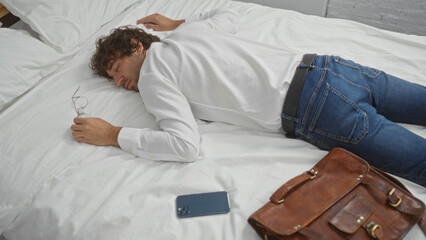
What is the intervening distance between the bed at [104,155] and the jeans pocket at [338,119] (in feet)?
0.27

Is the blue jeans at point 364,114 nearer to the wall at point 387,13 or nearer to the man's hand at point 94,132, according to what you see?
the man's hand at point 94,132

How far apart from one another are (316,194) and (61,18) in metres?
1.39

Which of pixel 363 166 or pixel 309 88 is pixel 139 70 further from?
pixel 363 166

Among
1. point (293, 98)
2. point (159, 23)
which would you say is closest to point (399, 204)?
point (293, 98)

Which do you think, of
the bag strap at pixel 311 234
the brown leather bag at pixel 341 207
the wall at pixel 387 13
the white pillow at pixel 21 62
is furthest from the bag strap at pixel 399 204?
the wall at pixel 387 13

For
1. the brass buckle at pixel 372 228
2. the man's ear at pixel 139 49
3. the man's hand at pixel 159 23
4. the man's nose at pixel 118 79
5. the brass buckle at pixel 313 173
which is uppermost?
the man's hand at pixel 159 23

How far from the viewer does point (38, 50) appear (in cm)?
133

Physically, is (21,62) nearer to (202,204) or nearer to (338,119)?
(202,204)

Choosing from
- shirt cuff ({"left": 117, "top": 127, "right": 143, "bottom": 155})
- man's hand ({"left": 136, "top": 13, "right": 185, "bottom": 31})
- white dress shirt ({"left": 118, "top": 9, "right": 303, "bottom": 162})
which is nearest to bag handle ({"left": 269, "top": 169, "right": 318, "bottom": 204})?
white dress shirt ({"left": 118, "top": 9, "right": 303, "bottom": 162})

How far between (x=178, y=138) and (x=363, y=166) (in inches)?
22.2

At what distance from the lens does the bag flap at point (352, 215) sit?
747 mm

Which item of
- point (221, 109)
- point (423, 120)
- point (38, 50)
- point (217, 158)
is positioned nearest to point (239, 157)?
point (217, 158)

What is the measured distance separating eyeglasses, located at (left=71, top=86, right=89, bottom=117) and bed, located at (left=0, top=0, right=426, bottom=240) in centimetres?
2

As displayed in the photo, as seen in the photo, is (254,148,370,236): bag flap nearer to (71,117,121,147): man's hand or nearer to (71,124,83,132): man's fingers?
(71,117,121,147): man's hand
